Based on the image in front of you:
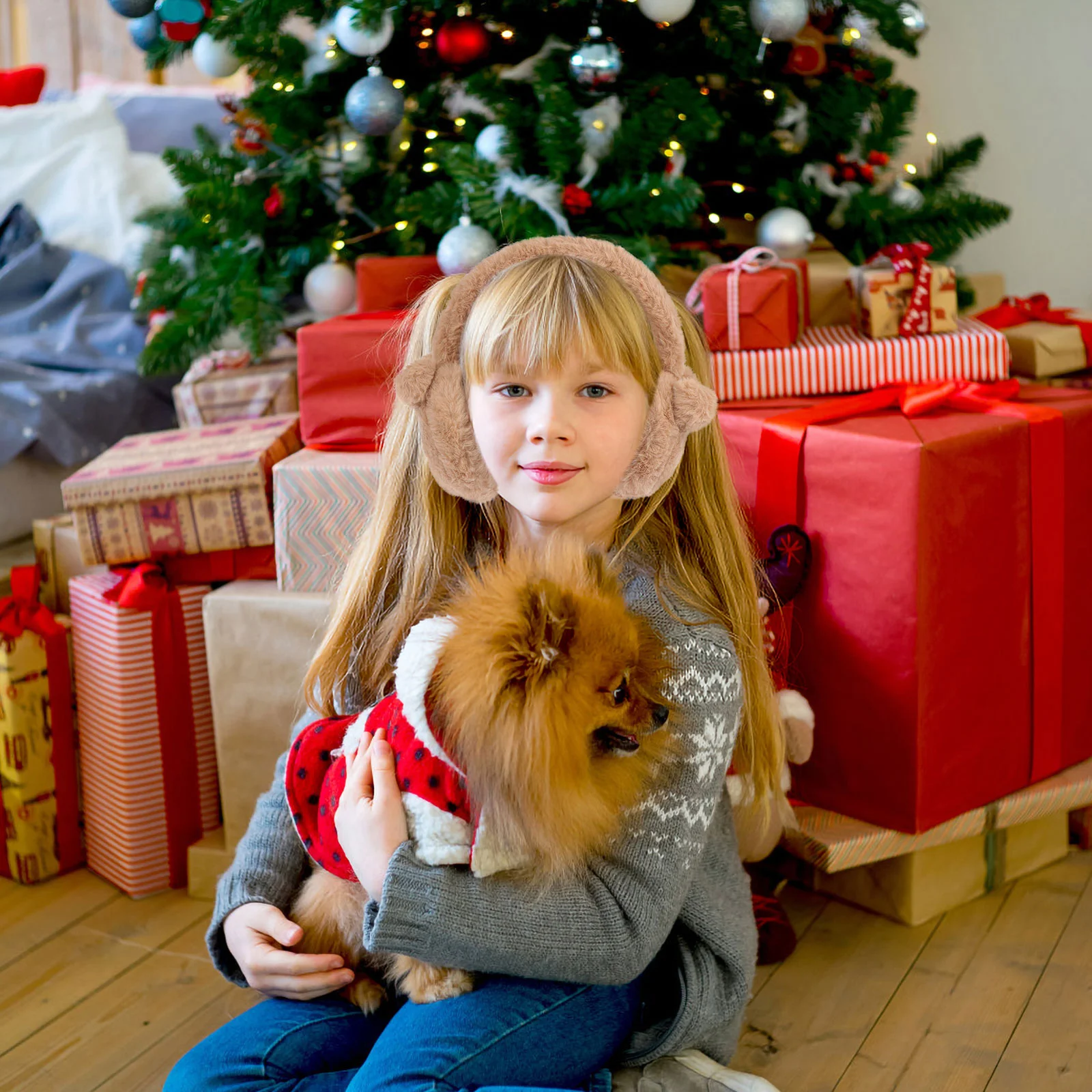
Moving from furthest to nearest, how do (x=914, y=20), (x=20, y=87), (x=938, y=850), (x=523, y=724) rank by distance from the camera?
(x=20, y=87)
(x=914, y=20)
(x=938, y=850)
(x=523, y=724)

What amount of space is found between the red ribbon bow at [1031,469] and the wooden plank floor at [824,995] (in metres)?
0.25

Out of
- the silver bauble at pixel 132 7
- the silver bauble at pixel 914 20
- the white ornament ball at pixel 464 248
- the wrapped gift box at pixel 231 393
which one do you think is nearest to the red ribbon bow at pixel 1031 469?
the white ornament ball at pixel 464 248

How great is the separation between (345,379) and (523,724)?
860 millimetres

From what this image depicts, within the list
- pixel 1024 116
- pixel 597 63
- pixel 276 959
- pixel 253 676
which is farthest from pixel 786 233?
pixel 276 959

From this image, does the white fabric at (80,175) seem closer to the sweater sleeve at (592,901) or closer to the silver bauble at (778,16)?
the silver bauble at (778,16)

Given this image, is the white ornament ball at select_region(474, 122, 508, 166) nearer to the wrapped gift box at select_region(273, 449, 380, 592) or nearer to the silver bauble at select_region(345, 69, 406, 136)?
the silver bauble at select_region(345, 69, 406, 136)

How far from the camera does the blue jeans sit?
0.96 meters

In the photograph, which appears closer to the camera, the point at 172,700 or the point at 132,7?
the point at 172,700

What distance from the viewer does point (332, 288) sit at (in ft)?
5.86

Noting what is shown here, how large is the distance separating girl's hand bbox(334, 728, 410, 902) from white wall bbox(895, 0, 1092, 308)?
1.70 metres

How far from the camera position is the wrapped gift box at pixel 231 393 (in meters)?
1.83

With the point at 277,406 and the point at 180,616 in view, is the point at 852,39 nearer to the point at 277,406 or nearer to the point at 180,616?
the point at 277,406

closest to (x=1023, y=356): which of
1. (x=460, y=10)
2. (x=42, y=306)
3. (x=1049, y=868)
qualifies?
(x=1049, y=868)

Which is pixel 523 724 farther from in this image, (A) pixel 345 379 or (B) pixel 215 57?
(B) pixel 215 57
